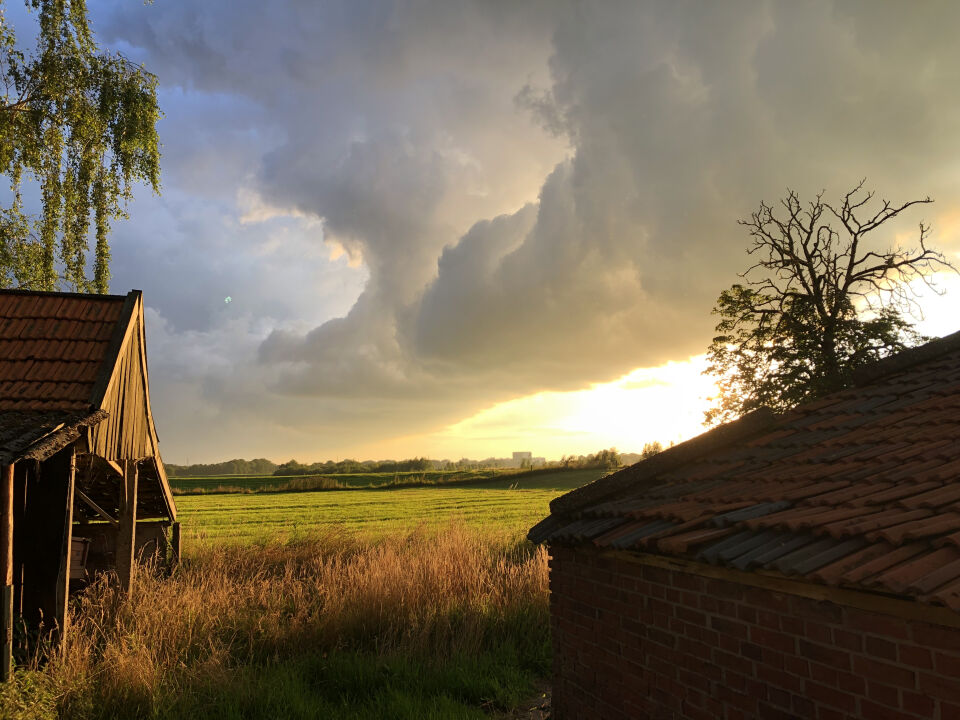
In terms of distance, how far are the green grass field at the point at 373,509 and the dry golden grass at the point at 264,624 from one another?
25.7ft

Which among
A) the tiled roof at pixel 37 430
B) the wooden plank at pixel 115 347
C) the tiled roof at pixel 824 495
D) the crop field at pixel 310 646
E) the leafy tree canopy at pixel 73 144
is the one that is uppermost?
the leafy tree canopy at pixel 73 144

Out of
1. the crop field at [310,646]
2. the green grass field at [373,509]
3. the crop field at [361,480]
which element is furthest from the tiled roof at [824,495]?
Answer: the crop field at [361,480]

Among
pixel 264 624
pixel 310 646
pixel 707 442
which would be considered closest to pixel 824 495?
pixel 707 442

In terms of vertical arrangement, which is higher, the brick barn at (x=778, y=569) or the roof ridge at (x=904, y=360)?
the roof ridge at (x=904, y=360)

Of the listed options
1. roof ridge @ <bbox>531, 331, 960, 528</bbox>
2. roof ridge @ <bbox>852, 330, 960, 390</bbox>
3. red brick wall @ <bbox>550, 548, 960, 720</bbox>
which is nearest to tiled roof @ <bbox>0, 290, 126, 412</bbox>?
roof ridge @ <bbox>531, 331, 960, 528</bbox>

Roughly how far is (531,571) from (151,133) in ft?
42.2

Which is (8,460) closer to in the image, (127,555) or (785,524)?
(127,555)

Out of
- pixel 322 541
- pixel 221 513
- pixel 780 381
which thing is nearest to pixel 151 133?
pixel 322 541

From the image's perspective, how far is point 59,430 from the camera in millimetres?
7715

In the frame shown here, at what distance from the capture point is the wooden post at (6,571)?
7.03m

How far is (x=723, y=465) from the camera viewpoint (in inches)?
222

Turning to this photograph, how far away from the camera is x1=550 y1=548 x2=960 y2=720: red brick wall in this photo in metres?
2.80

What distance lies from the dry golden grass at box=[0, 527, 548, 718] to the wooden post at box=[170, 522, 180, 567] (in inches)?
33.3

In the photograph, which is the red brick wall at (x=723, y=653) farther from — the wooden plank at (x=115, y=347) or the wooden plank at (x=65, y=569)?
the wooden plank at (x=115, y=347)
